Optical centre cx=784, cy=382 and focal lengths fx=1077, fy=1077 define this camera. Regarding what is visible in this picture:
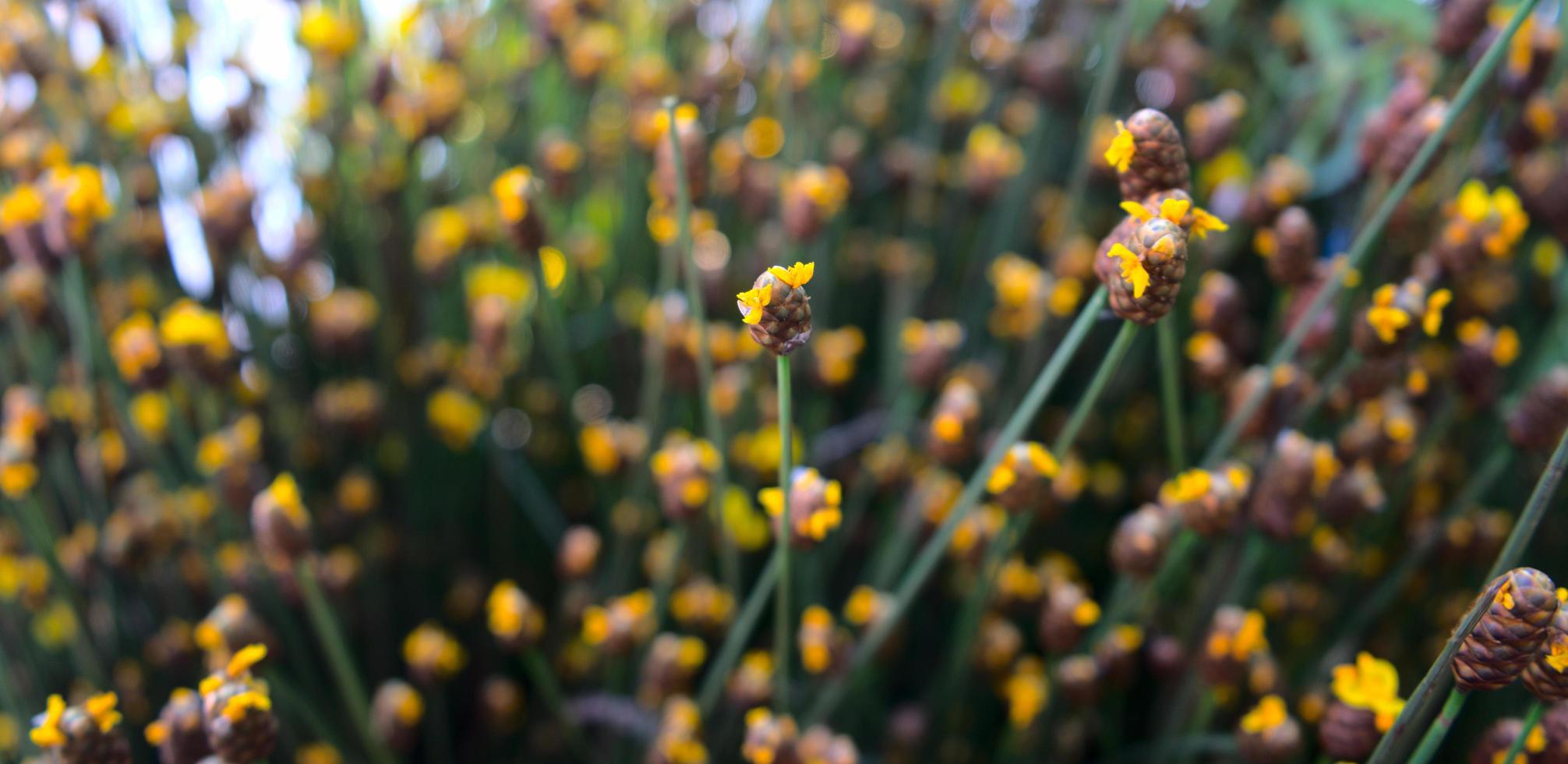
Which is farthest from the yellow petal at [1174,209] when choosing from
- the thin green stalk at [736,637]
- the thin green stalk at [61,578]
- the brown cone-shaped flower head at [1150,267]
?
the thin green stalk at [61,578]

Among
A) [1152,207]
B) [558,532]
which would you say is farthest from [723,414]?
[1152,207]

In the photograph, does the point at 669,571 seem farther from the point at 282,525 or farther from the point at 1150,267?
the point at 1150,267

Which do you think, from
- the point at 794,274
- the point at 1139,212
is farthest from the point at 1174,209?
the point at 794,274

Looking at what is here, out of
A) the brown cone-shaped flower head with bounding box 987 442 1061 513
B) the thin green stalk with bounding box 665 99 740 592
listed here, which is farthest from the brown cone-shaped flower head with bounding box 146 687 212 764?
the brown cone-shaped flower head with bounding box 987 442 1061 513

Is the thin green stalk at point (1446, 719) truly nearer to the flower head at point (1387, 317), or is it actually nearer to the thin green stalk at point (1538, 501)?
the thin green stalk at point (1538, 501)

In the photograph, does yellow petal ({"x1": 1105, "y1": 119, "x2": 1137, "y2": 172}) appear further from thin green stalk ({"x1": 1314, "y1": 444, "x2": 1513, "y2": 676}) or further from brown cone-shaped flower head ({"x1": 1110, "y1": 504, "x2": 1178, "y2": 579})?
thin green stalk ({"x1": 1314, "y1": 444, "x2": 1513, "y2": 676})

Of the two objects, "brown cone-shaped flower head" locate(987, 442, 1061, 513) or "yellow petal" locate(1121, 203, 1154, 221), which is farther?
"brown cone-shaped flower head" locate(987, 442, 1061, 513)
